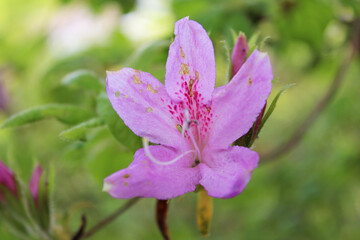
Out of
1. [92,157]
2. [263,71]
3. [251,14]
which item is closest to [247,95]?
[263,71]

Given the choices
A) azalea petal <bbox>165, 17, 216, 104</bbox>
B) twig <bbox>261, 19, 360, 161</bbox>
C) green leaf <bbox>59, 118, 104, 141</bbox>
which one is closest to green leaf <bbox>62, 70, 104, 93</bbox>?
green leaf <bbox>59, 118, 104, 141</bbox>

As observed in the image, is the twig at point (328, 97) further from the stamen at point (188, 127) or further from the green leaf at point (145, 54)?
the stamen at point (188, 127)

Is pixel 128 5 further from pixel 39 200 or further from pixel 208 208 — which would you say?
pixel 208 208

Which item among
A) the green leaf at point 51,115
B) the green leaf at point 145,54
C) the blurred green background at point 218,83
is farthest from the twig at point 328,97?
the green leaf at point 51,115

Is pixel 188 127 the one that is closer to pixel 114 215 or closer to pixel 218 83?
pixel 114 215

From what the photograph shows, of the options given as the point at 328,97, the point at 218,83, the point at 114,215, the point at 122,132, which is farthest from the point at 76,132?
the point at 218,83
